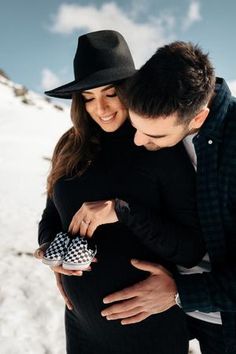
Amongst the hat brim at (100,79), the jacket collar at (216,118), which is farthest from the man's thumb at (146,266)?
the hat brim at (100,79)

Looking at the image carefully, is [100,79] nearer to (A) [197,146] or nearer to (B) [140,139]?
(B) [140,139]

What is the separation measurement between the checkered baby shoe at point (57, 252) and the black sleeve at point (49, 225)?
0.38 meters

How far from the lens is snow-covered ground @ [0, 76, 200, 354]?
3.62m

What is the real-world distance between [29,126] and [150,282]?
15.8 metres

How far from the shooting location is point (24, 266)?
16.9 feet

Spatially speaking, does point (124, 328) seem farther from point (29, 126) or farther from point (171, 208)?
point (29, 126)

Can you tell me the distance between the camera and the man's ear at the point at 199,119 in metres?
1.79

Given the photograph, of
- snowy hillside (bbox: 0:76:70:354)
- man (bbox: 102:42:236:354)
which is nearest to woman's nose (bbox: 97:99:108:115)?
man (bbox: 102:42:236:354)

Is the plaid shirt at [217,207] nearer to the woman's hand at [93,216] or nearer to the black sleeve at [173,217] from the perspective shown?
the black sleeve at [173,217]

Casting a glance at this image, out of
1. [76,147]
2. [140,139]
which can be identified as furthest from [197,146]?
[76,147]

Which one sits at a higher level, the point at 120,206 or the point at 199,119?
the point at 199,119

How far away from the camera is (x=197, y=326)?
2.21 meters

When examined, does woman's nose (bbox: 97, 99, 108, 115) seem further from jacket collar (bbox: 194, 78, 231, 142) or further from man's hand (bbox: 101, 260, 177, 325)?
man's hand (bbox: 101, 260, 177, 325)

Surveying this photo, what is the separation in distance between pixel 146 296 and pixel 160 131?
31.3 inches
